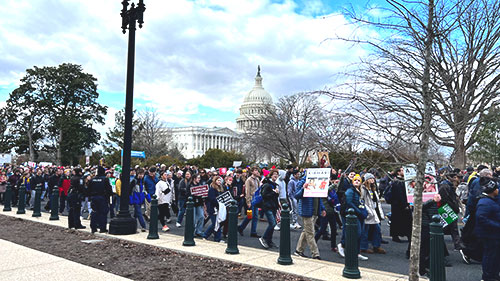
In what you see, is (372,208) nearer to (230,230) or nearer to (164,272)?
(230,230)

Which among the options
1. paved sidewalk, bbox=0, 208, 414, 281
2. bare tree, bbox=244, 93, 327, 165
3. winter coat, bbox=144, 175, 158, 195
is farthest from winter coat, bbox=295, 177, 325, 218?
bare tree, bbox=244, 93, 327, 165

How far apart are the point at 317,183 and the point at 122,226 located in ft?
18.5

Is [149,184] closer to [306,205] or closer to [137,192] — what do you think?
[137,192]

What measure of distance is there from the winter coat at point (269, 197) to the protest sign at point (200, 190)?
5.51 feet

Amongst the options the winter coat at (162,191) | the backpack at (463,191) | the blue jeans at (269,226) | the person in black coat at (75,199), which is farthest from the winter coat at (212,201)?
the backpack at (463,191)

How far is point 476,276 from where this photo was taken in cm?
715

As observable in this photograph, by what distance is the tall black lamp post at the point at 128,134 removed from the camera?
35.2 ft

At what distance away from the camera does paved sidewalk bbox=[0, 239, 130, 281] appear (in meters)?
6.54

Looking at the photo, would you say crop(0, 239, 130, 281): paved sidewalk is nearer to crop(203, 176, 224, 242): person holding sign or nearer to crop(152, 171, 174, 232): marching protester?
crop(203, 176, 224, 242): person holding sign

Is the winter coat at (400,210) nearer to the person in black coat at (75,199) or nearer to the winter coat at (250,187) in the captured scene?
the winter coat at (250,187)

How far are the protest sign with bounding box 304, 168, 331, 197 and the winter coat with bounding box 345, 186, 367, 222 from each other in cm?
52

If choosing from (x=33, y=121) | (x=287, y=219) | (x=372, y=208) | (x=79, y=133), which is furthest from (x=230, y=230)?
(x=33, y=121)

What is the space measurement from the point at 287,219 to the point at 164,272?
243 cm

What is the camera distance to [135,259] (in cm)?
799
